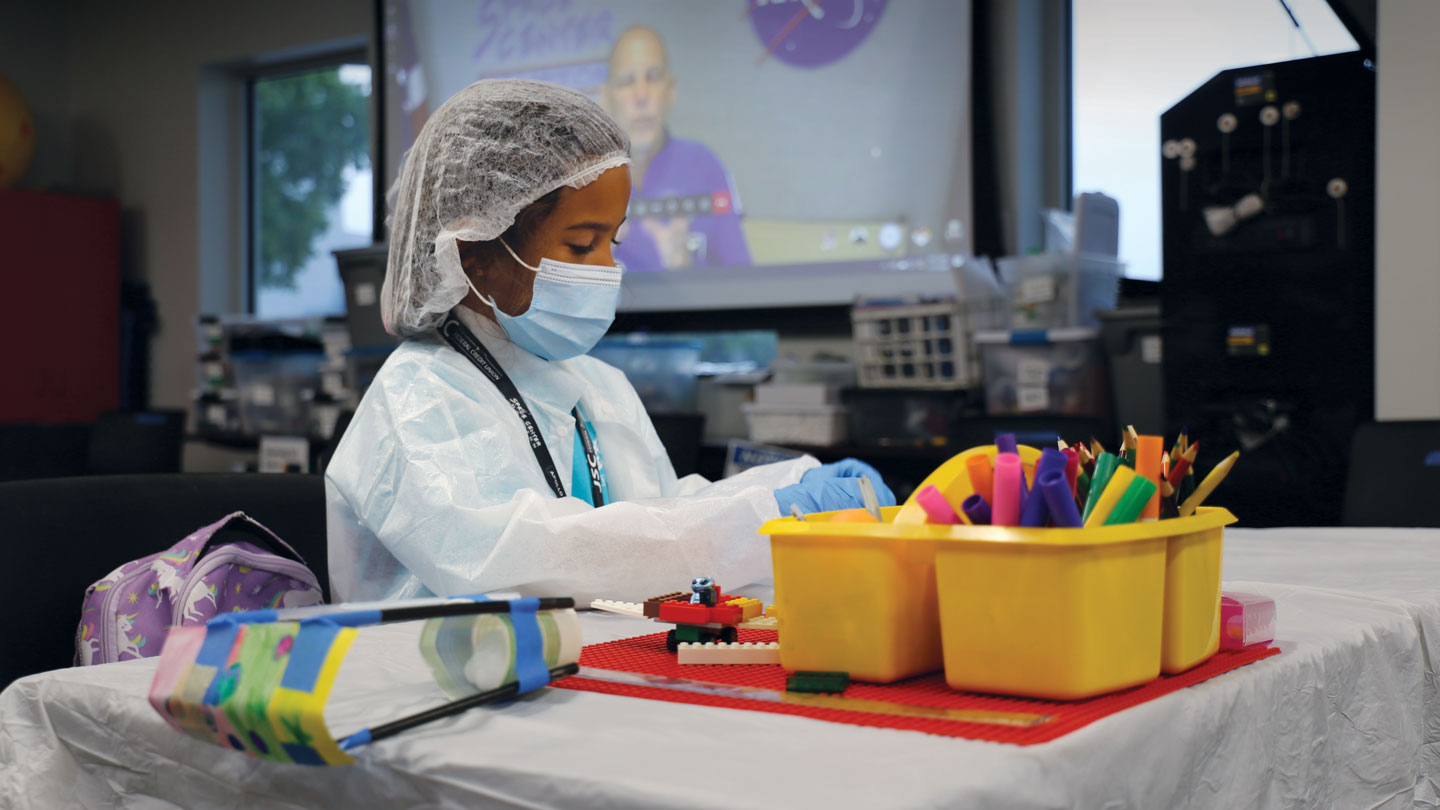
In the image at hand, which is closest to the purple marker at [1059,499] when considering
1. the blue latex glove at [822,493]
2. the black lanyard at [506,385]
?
the blue latex glove at [822,493]

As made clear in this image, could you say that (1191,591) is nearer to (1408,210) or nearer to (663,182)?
(1408,210)

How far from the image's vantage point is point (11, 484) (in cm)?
111

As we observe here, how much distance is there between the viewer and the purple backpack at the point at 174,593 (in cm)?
105

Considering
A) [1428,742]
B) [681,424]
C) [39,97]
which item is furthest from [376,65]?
[1428,742]

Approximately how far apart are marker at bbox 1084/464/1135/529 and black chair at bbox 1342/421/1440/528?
1.58m

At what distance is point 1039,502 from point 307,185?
17.2ft

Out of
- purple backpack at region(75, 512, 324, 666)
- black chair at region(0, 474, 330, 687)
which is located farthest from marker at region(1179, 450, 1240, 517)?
black chair at region(0, 474, 330, 687)

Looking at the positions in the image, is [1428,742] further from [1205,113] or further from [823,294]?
[823,294]

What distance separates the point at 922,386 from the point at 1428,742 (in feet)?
7.85

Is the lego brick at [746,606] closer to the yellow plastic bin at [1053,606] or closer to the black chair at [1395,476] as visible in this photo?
the yellow plastic bin at [1053,606]

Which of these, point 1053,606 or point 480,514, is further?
point 480,514

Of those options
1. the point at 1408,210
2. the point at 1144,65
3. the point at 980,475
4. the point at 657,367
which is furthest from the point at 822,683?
the point at 1144,65

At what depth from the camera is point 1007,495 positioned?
0.61 meters

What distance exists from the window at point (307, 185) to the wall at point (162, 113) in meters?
0.19
